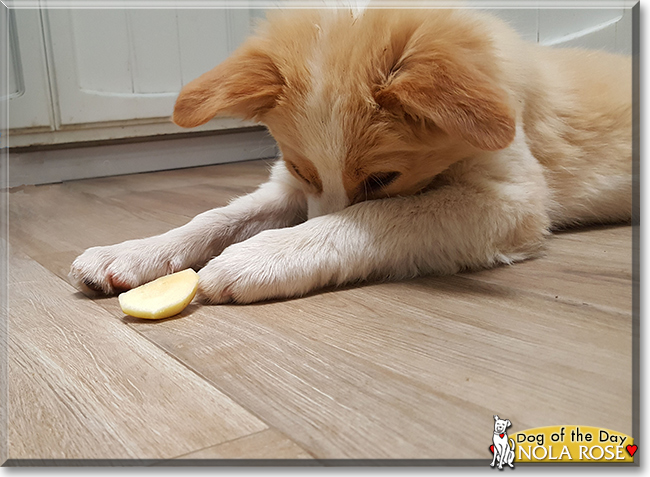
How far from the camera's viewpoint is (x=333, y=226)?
138cm

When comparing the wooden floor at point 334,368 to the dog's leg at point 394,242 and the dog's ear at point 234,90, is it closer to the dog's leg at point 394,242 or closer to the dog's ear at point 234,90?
the dog's leg at point 394,242

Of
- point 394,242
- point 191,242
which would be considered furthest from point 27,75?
point 394,242

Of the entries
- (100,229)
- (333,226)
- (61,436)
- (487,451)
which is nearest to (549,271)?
(333,226)

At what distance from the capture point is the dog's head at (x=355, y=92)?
130cm

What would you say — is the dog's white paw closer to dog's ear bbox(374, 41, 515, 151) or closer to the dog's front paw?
the dog's front paw

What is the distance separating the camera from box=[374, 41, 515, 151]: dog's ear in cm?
114

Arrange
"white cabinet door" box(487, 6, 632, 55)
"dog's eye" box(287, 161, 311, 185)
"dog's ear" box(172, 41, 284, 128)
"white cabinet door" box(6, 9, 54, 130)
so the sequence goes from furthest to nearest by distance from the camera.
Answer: "white cabinet door" box(6, 9, 54, 130) < "white cabinet door" box(487, 6, 632, 55) < "dog's eye" box(287, 161, 311, 185) < "dog's ear" box(172, 41, 284, 128)

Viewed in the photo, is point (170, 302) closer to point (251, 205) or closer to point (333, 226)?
point (333, 226)

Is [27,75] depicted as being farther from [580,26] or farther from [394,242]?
[580,26]

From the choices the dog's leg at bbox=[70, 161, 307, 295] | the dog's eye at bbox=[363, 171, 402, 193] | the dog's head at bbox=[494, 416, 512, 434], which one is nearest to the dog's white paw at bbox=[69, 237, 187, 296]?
the dog's leg at bbox=[70, 161, 307, 295]

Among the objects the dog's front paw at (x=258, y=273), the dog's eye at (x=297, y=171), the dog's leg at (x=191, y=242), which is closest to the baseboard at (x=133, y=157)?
the dog's leg at (x=191, y=242)

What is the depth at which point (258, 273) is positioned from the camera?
1281 mm

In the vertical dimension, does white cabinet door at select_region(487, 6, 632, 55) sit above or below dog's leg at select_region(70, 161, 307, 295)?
above

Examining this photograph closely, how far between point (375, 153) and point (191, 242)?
51cm
